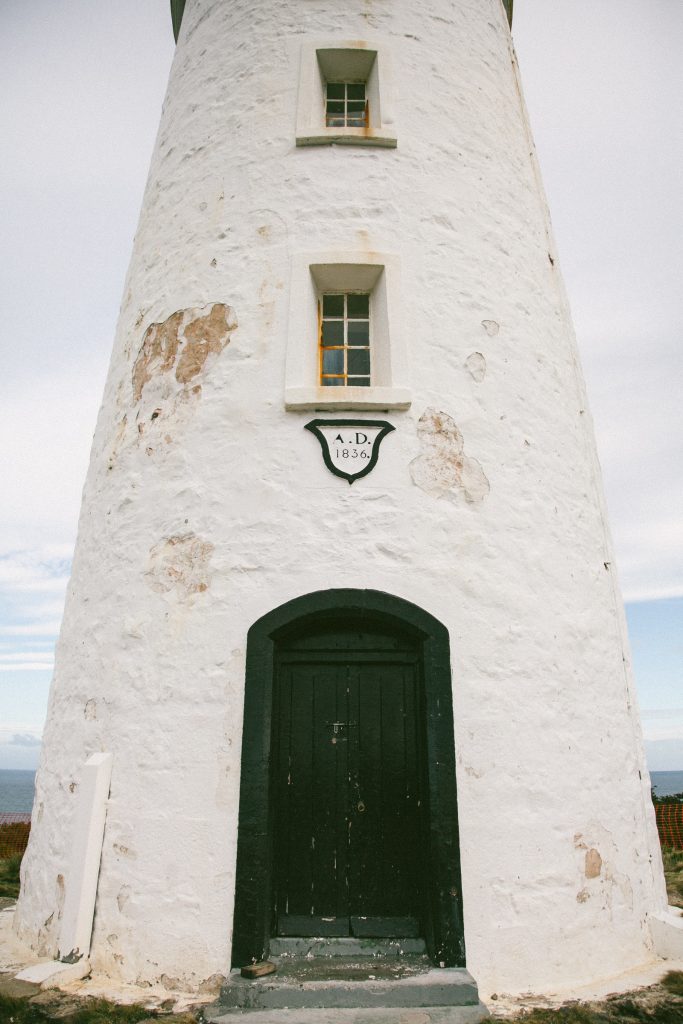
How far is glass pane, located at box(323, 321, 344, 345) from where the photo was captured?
635cm

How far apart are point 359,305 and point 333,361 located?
0.69 meters

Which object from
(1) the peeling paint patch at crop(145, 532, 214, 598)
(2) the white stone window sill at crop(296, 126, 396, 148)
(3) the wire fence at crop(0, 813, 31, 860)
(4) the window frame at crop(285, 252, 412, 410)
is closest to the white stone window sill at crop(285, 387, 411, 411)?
(4) the window frame at crop(285, 252, 412, 410)

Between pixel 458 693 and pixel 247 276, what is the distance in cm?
411

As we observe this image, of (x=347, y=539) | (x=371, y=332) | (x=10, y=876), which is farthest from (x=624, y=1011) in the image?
(x=10, y=876)

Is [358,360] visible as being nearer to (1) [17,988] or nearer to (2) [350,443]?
(2) [350,443]

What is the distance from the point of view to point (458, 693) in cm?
509

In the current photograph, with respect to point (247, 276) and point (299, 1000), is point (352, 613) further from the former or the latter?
point (247, 276)

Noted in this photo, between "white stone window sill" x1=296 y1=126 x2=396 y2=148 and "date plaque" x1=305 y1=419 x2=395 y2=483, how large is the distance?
3.13 metres

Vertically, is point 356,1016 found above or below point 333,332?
below

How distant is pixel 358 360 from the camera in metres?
6.27

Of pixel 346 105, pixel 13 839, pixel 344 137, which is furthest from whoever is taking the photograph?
pixel 13 839

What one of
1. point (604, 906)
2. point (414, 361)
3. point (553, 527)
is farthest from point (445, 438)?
point (604, 906)

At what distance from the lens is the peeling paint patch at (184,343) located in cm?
612

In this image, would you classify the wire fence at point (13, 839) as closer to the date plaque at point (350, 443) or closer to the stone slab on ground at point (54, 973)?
the stone slab on ground at point (54, 973)
